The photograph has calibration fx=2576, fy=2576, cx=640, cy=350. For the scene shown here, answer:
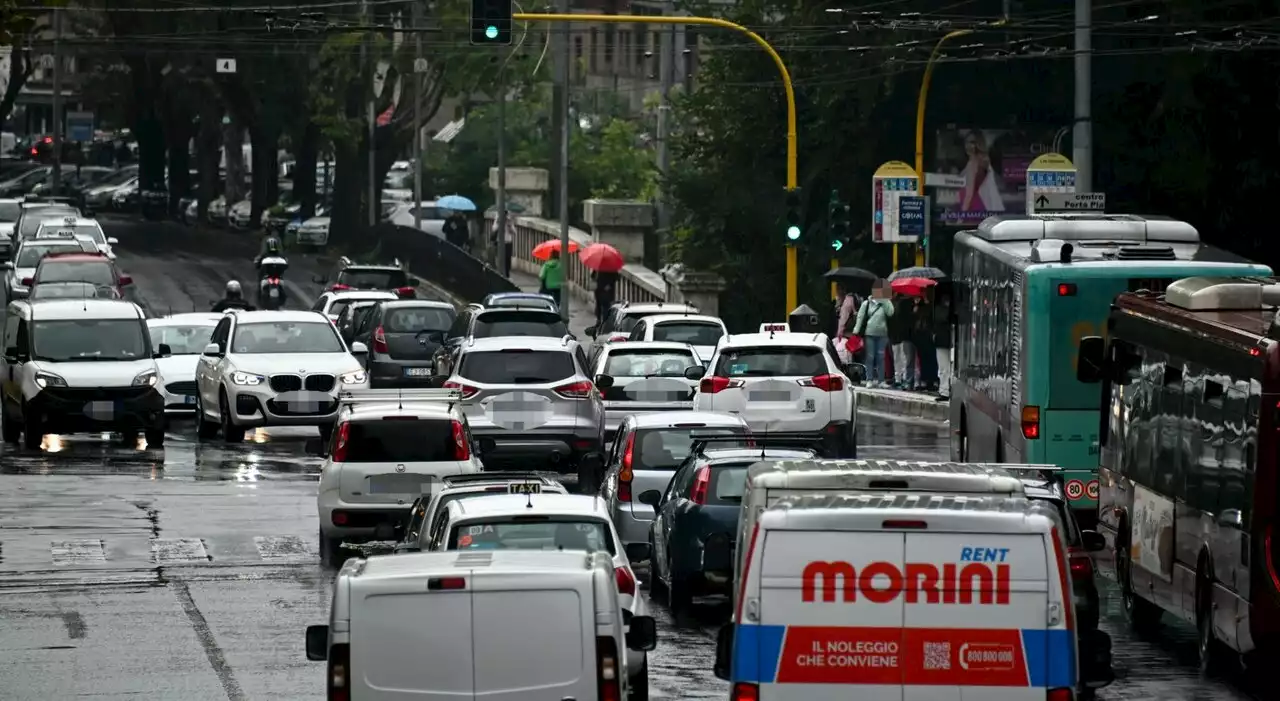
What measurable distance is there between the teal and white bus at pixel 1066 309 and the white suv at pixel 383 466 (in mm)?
4889

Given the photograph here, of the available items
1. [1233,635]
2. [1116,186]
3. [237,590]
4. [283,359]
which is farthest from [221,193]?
[1233,635]

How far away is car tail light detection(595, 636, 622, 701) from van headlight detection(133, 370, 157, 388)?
21906 millimetres

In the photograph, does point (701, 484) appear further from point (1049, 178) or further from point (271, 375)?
point (1049, 178)

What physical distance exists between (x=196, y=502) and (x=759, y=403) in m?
6.27

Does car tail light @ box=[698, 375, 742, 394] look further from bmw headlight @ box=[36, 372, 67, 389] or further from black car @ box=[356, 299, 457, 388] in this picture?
black car @ box=[356, 299, 457, 388]

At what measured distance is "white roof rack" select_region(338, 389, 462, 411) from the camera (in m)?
22.8

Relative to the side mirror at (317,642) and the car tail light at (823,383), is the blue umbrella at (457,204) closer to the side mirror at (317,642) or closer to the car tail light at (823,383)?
the car tail light at (823,383)

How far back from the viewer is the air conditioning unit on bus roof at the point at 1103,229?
2372 cm

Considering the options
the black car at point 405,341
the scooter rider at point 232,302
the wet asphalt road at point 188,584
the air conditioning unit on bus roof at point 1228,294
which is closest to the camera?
the wet asphalt road at point 188,584

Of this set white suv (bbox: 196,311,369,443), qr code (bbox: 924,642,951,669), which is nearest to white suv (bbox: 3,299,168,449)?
white suv (bbox: 196,311,369,443)

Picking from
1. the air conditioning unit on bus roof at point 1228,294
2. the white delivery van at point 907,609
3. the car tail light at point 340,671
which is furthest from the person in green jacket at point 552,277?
the white delivery van at point 907,609

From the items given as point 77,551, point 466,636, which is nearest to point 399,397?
point 77,551

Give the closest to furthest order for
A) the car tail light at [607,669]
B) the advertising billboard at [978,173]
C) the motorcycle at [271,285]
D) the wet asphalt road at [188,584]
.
Result: the car tail light at [607,669] < the wet asphalt road at [188,584] < the advertising billboard at [978,173] < the motorcycle at [271,285]

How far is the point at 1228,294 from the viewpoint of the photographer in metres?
16.8
